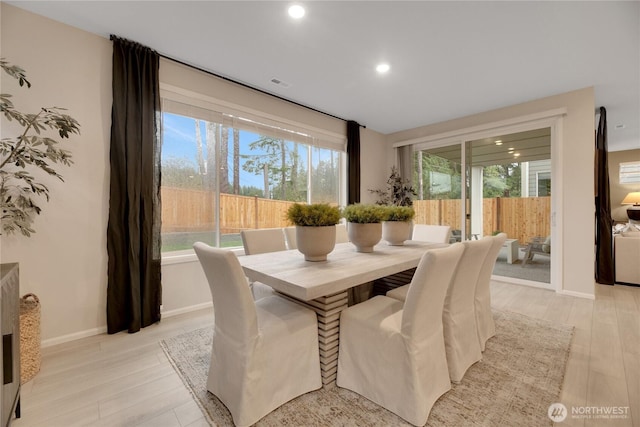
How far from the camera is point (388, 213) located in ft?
8.00

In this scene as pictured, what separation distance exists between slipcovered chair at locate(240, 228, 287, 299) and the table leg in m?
0.70

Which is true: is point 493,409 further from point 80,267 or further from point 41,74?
point 41,74

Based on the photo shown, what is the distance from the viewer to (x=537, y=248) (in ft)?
13.0

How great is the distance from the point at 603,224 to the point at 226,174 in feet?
17.0

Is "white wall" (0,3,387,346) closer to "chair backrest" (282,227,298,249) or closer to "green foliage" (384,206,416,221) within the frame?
"chair backrest" (282,227,298,249)


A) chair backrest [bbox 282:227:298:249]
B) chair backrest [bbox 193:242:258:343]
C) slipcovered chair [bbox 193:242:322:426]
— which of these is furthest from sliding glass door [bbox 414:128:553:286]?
chair backrest [bbox 193:242:258:343]

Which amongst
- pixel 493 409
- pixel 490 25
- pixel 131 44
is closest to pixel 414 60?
pixel 490 25

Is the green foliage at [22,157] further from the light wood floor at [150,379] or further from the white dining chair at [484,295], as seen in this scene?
the white dining chair at [484,295]

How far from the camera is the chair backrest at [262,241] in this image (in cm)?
246

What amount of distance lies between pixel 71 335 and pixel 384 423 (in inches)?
99.7

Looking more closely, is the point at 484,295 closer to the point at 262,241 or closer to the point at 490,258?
the point at 490,258

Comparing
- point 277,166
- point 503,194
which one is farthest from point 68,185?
point 503,194

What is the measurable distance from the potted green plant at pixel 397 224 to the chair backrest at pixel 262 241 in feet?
3.36

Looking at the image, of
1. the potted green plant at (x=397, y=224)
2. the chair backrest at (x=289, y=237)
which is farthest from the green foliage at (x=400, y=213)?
the chair backrest at (x=289, y=237)
